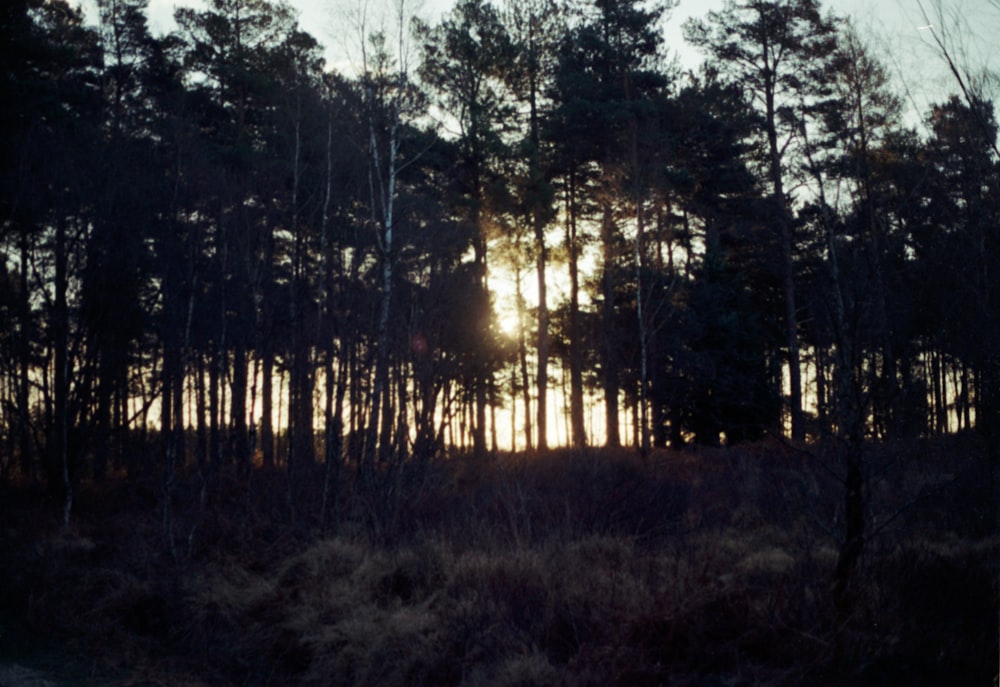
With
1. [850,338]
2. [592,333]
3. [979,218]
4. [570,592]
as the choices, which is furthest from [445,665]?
[592,333]

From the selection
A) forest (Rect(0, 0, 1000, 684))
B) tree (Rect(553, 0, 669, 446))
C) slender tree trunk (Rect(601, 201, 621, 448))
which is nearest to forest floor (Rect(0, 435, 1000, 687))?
forest (Rect(0, 0, 1000, 684))

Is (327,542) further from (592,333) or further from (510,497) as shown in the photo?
(592,333)

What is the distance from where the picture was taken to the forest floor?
5.69 m

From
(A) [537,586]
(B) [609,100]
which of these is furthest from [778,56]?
(A) [537,586]

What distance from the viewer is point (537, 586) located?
288 inches

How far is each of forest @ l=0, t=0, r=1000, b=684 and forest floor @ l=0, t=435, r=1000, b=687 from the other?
0.73ft

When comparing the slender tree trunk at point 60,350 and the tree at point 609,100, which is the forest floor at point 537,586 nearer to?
the slender tree trunk at point 60,350

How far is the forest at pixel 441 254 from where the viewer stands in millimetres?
9164

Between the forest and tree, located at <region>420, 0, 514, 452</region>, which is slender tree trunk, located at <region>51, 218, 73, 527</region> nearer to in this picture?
the forest

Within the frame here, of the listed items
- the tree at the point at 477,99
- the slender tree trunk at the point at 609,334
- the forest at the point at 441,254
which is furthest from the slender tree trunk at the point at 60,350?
the slender tree trunk at the point at 609,334

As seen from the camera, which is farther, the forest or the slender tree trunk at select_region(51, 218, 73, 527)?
the slender tree trunk at select_region(51, 218, 73, 527)

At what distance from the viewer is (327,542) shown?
33.8 feet

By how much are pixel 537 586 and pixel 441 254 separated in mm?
13384

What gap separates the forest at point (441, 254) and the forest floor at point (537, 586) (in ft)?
0.73
